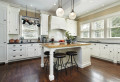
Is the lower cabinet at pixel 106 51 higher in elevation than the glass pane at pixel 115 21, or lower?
lower

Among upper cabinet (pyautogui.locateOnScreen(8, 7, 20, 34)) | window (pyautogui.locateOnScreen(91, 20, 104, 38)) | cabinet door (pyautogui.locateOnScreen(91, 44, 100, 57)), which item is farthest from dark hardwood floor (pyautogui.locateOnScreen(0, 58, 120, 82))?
window (pyautogui.locateOnScreen(91, 20, 104, 38))

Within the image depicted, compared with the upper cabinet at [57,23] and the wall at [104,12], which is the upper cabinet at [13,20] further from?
the wall at [104,12]

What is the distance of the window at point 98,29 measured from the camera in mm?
4350

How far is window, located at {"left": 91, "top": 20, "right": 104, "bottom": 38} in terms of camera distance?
4350 millimetres

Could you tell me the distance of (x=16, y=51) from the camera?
348 centimetres

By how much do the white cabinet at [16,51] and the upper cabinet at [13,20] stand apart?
826 mm

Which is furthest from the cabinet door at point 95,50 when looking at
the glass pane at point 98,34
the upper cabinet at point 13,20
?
the upper cabinet at point 13,20

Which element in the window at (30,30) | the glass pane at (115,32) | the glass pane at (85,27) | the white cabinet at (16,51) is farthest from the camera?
the glass pane at (85,27)

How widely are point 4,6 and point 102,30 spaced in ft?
18.7

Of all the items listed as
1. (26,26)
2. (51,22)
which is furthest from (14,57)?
(51,22)

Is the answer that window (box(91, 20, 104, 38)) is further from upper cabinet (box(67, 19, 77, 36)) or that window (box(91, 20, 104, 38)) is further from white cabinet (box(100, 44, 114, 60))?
upper cabinet (box(67, 19, 77, 36))

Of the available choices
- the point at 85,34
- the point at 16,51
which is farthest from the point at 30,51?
the point at 85,34

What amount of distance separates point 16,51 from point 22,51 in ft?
0.91

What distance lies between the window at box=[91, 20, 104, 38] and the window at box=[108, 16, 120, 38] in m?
0.44
